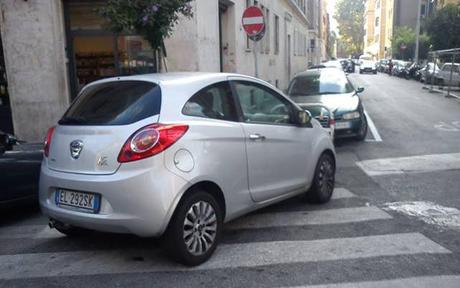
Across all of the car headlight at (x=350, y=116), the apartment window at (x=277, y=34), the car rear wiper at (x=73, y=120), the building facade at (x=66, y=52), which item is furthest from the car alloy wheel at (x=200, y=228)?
the apartment window at (x=277, y=34)

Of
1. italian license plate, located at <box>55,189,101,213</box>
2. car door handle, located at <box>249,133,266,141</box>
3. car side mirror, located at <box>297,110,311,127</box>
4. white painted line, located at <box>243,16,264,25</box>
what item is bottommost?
italian license plate, located at <box>55,189,101,213</box>

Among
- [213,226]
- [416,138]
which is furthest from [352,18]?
[213,226]

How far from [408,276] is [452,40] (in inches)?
1535

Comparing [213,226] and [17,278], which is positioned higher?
[213,226]

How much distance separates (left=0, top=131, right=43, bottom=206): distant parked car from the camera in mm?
5719

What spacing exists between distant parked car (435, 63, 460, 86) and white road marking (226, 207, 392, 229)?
20147mm

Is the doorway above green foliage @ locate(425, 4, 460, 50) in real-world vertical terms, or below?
below

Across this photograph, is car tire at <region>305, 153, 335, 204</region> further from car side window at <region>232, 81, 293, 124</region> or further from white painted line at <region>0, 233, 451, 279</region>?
white painted line at <region>0, 233, 451, 279</region>

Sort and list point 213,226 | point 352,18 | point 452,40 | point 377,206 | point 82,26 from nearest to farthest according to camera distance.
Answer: point 213,226 < point 377,206 < point 82,26 < point 452,40 < point 352,18

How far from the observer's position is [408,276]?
4.05 m

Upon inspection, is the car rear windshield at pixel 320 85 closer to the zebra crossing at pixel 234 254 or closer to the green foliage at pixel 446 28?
the zebra crossing at pixel 234 254

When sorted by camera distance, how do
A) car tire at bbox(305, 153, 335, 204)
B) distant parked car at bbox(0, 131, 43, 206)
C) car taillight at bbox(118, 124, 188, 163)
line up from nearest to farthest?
car taillight at bbox(118, 124, 188, 163), distant parked car at bbox(0, 131, 43, 206), car tire at bbox(305, 153, 335, 204)

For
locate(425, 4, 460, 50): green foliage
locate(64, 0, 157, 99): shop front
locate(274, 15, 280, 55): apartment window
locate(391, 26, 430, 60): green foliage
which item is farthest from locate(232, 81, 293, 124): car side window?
locate(391, 26, 430, 60): green foliage

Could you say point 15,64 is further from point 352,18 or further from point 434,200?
point 352,18
